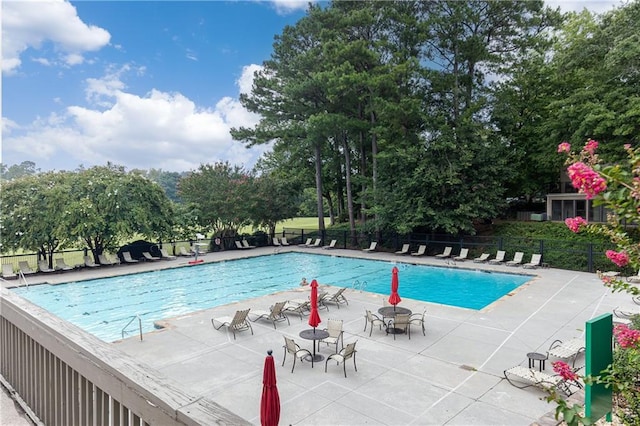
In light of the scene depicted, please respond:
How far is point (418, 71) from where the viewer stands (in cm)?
2461

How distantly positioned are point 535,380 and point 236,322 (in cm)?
662

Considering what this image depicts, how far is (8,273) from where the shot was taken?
1766 cm

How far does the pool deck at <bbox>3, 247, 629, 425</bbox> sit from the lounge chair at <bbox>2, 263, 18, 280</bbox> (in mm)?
11654

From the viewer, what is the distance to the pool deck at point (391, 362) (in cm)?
621

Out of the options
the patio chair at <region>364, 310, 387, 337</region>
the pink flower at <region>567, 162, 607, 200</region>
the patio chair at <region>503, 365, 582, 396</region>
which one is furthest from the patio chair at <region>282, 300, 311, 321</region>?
the pink flower at <region>567, 162, 607, 200</region>

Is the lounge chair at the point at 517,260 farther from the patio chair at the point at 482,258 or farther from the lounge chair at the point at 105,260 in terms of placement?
the lounge chair at the point at 105,260

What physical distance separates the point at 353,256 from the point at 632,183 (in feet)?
72.7

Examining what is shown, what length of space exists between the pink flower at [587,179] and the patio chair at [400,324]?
771 cm

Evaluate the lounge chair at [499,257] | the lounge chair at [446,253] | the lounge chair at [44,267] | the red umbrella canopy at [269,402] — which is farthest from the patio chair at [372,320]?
the lounge chair at [44,267]

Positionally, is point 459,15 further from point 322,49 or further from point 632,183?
point 632,183

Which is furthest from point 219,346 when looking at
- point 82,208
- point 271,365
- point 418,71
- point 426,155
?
point 418,71

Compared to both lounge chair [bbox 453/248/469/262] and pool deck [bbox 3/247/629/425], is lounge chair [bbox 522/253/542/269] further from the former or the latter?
pool deck [bbox 3/247/629/425]

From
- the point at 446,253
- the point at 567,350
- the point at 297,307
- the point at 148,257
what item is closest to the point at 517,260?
the point at 446,253

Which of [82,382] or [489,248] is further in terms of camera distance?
[489,248]
